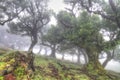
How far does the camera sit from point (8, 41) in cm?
11575

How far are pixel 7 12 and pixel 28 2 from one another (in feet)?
18.2

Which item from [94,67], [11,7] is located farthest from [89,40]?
[11,7]

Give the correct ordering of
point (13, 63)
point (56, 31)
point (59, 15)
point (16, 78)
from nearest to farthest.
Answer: point (16, 78) → point (13, 63) → point (59, 15) → point (56, 31)

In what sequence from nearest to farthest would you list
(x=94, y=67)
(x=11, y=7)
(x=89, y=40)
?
(x=94, y=67), (x=89, y=40), (x=11, y=7)

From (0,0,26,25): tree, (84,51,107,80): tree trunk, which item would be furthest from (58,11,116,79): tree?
(0,0,26,25): tree

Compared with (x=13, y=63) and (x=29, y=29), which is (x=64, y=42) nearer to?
(x=29, y=29)

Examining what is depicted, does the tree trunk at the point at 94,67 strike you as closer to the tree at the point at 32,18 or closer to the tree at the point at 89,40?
the tree at the point at 89,40

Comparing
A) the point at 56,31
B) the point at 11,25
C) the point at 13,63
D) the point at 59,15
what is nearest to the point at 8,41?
the point at 11,25

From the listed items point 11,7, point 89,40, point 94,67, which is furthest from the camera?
point 11,7

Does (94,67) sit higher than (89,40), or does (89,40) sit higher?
(89,40)

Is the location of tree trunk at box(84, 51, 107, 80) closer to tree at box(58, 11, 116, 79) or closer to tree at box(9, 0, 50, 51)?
tree at box(58, 11, 116, 79)

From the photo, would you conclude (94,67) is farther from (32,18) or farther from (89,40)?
(32,18)

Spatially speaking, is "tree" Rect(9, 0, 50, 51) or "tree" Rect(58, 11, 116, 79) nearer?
"tree" Rect(58, 11, 116, 79)

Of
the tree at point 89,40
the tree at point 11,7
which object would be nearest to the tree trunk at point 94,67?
the tree at point 89,40
